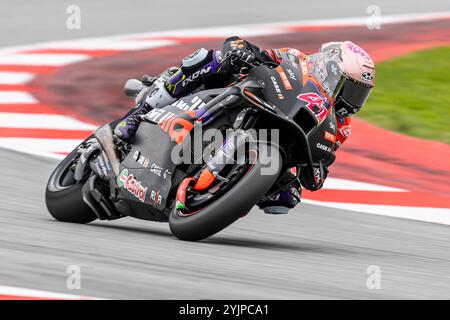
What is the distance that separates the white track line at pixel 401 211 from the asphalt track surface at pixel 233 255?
0.14 meters

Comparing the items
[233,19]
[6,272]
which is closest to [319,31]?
[233,19]

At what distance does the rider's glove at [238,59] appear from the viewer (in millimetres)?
6520

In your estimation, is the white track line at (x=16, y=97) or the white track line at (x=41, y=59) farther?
the white track line at (x=41, y=59)

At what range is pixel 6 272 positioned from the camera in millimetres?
5402

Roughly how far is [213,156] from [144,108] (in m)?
0.92

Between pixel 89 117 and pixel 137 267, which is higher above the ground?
pixel 137 267

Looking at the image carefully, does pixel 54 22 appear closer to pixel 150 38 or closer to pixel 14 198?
pixel 150 38

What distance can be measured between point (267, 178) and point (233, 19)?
31.3ft

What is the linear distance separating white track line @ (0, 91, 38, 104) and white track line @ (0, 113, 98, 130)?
0.48 meters

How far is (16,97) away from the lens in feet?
36.8
